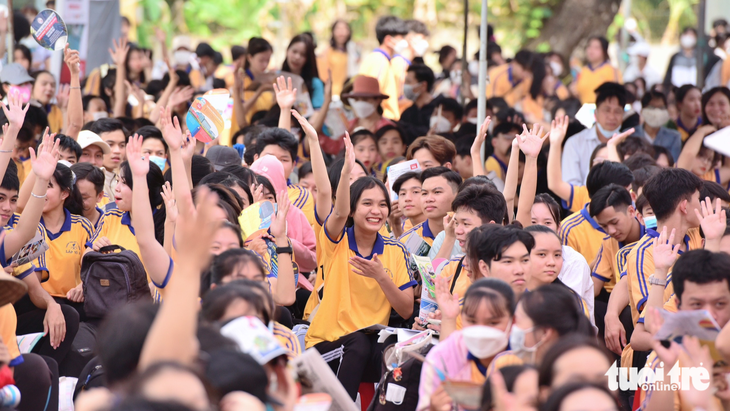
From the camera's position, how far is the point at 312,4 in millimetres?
19828

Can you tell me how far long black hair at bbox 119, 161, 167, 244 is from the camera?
4785mm

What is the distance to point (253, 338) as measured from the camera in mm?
2791

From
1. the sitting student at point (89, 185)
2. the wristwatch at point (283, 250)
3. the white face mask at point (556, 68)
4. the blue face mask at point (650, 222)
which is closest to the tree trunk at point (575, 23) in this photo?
the white face mask at point (556, 68)

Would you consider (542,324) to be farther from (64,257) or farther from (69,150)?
(69,150)

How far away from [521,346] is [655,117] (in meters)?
6.02

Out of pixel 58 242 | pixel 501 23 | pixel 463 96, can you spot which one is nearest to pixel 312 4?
pixel 501 23

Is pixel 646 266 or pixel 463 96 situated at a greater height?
pixel 463 96

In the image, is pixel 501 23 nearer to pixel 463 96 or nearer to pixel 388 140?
pixel 463 96

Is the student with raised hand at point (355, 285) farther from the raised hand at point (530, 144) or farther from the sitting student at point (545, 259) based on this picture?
the raised hand at point (530, 144)

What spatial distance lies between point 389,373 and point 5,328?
184 cm

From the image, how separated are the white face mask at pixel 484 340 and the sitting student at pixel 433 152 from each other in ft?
10.7

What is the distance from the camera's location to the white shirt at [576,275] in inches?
172

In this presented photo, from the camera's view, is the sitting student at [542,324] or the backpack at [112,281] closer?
the sitting student at [542,324]

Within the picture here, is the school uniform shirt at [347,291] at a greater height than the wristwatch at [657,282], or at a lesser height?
lesser
